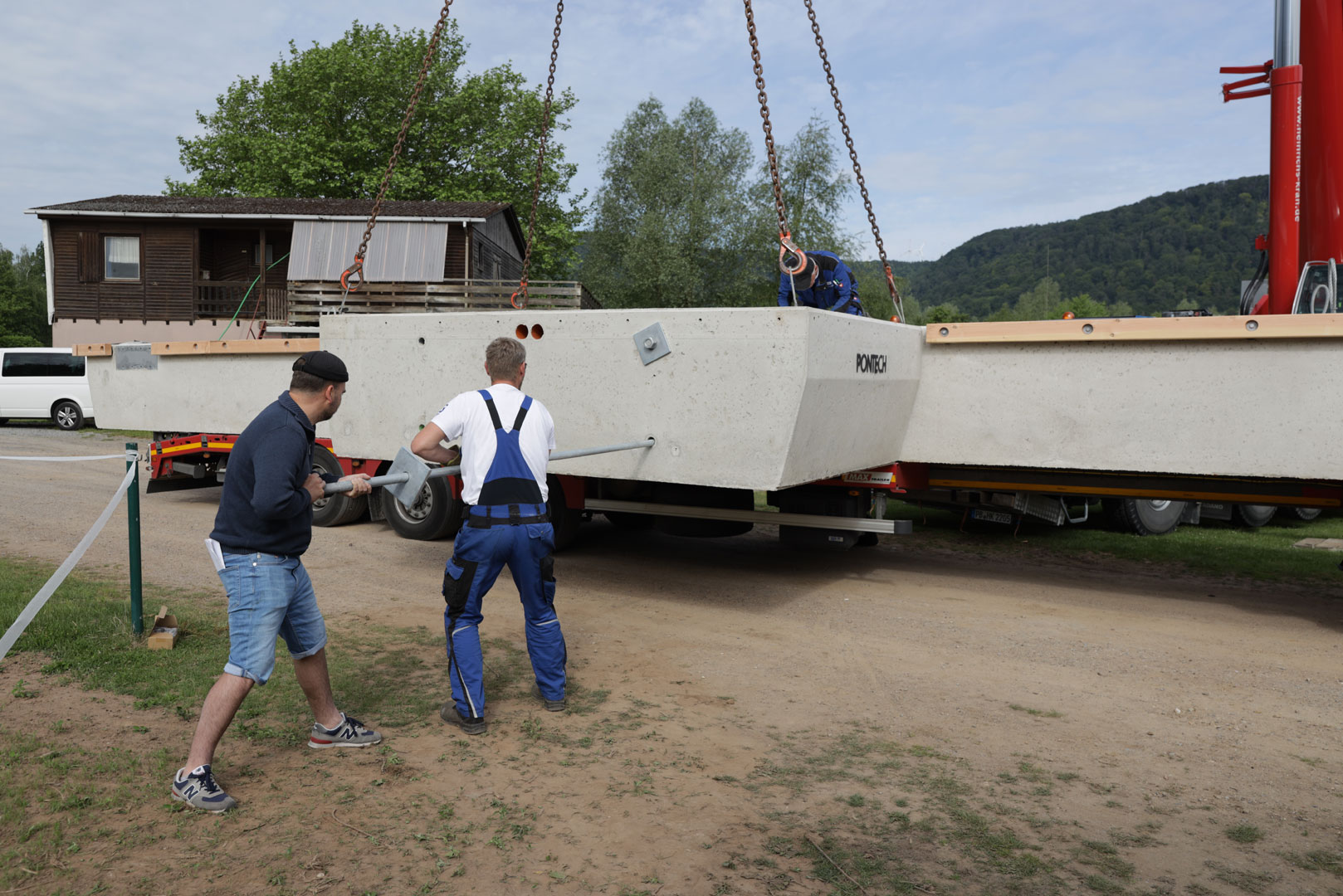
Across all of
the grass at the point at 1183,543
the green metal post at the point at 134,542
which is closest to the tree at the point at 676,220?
the grass at the point at 1183,543

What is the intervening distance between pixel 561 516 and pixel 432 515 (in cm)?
148

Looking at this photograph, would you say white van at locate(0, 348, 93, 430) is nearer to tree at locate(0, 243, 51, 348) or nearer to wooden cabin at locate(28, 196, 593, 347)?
wooden cabin at locate(28, 196, 593, 347)

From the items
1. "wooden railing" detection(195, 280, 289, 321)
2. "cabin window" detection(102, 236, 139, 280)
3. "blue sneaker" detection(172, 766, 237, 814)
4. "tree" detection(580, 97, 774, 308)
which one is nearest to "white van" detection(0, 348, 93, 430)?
"wooden railing" detection(195, 280, 289, 321)

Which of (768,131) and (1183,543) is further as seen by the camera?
(1183,543)

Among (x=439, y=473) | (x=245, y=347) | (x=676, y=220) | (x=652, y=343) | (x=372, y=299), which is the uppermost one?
(x=676, y=220)

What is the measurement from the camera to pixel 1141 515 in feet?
34.7

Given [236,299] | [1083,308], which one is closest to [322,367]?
[236,299]

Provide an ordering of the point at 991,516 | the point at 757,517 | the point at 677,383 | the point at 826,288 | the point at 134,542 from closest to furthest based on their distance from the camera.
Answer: the point at 134,542
the point at 677,383
the point at 757,517
the point at 826,288
the point at 991,516

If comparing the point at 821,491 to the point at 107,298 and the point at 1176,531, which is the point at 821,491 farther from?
the point at 107,298

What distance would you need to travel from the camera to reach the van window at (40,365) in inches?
854

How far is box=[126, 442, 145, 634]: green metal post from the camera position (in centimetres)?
560

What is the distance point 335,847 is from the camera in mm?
3416

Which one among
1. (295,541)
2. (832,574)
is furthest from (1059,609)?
(295,541)

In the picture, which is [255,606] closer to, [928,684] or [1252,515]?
[928,684]
